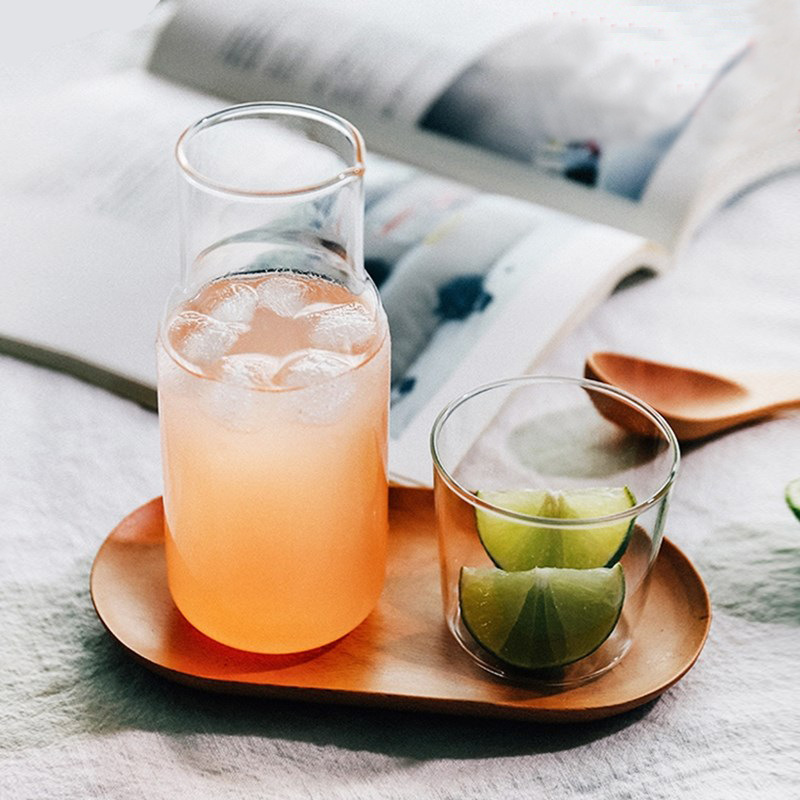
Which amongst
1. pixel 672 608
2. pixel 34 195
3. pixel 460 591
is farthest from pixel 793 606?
pixel 34 195

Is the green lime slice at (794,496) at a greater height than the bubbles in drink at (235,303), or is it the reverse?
the bubbles in drink at (235,303)

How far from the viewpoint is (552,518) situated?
0.60 m

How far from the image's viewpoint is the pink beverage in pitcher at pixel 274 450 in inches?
22.1

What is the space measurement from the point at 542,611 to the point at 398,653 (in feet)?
0.27

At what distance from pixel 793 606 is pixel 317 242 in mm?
310

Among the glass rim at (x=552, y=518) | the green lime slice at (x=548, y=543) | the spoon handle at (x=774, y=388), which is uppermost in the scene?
the glass rim at (x=552, y=518)

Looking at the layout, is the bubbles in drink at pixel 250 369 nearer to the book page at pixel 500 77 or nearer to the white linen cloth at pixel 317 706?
the white linen cloth at pixel 317 706

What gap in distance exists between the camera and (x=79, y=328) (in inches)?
33.2

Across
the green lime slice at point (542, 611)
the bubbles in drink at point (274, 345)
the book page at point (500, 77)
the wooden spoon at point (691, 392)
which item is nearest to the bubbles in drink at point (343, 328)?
the bubbles in drink at point (274, 345)

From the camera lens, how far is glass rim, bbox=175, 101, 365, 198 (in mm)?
540

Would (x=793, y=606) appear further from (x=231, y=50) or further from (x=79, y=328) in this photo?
(x=231, y=50)

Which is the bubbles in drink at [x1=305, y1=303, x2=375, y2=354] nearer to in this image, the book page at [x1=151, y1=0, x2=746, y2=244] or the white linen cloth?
the white linen cloth

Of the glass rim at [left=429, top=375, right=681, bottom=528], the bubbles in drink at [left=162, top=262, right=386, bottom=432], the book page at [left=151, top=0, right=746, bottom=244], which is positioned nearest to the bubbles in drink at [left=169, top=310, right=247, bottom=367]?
the bubbles in drink at [left=162, top=262, right=386, bottom=432]

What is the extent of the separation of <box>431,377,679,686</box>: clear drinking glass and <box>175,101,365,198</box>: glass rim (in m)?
Result: 0.14
